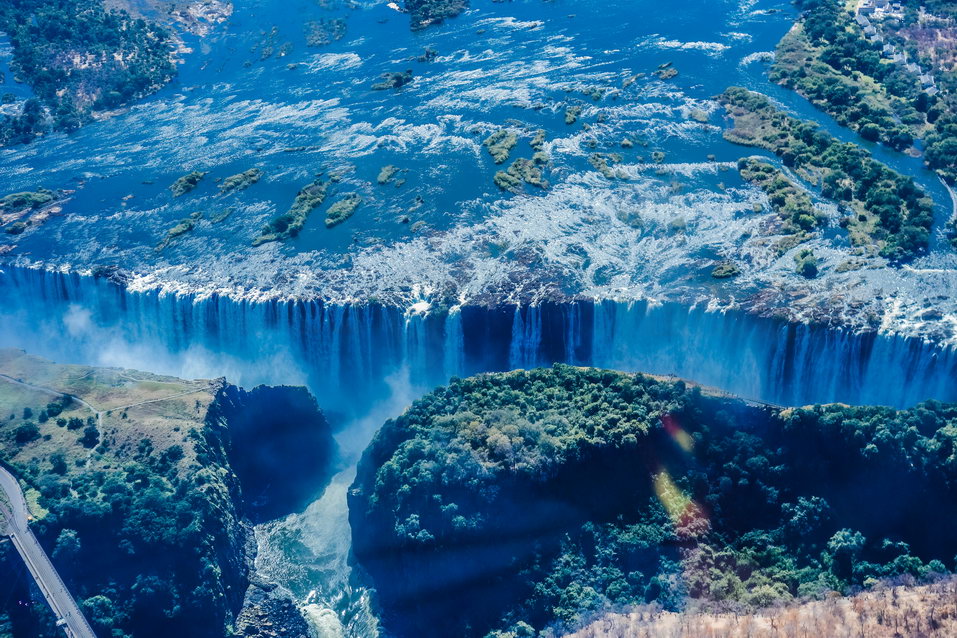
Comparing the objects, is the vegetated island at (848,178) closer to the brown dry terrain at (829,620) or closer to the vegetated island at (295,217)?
the brown dry terrain at (829,620)

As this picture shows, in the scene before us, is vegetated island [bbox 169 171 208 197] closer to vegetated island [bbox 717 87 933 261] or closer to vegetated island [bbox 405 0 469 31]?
vegetated island [bbox 405 0 469 31]

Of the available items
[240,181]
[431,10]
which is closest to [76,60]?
[240,181]

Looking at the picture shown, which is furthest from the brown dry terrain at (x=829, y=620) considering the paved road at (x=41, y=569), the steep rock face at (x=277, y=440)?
the paved road at (x=41, y=569)

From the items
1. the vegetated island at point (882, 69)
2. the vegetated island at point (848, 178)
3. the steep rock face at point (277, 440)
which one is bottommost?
the steep rock face at point (277, 440)

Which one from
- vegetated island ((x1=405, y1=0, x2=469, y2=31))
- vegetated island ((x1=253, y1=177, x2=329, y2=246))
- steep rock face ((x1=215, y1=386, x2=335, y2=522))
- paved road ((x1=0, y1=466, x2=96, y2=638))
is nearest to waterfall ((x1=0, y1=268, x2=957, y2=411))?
steep rock face ((x1=215, y1=386, x2=335, y2=522))

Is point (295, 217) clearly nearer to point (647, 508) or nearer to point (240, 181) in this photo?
point (240, 181)

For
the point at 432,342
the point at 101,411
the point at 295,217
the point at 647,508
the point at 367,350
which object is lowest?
the point at 647,508

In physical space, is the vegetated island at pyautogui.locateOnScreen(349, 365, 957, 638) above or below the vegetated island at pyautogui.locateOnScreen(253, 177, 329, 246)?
below
